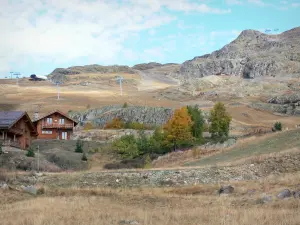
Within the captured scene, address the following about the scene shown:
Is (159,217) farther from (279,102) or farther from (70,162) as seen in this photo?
(279,102)

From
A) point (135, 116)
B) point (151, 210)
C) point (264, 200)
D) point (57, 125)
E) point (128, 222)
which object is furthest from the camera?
point (135, 116)

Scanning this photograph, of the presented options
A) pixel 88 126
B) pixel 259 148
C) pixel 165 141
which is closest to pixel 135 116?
pixel 88 126

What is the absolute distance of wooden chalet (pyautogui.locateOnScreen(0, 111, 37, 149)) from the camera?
55194 millimetres

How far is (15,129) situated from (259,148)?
29.6 meters

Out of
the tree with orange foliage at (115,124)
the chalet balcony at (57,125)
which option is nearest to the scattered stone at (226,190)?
the chalet balcony at (57,125)

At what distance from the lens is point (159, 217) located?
15719 millimetres

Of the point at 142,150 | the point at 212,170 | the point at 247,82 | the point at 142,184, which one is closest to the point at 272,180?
the point at 212,170

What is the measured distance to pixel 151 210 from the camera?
18.1m

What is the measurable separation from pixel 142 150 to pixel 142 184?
33022 millimetres

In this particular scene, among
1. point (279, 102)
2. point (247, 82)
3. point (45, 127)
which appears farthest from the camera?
point (247, 82)

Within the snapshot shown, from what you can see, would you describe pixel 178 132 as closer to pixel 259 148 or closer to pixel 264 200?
pixel 259 148

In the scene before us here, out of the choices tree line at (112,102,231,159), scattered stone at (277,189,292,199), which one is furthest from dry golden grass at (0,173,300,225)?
tree line at (112,102,231,159)

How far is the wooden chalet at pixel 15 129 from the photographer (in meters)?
55.2

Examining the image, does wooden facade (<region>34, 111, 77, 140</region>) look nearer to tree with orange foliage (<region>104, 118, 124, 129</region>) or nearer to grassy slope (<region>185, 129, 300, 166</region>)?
tree with orange foliage (<region>104, 118, 124, 129</region>)
